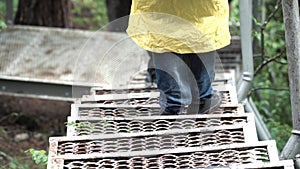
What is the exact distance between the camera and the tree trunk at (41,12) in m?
7.21

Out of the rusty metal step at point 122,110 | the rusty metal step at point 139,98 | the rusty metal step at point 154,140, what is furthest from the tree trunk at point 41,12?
the rusty metal step at point 154,140

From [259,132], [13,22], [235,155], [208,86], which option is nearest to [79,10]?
[13,22]

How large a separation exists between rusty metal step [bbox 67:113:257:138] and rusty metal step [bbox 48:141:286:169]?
0.35 meters

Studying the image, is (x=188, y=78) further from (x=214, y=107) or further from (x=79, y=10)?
(x=79, y=10)

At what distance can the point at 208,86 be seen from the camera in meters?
3.32

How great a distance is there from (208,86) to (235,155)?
0.77 m

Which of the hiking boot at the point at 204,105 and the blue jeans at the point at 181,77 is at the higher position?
the blue jeans at the point at 181,77

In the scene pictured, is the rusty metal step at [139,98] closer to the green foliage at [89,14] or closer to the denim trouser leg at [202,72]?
the denim trouser leg at [202,72]

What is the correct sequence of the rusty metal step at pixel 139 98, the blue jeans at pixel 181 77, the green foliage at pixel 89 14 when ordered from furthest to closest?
the green foliage at pixel 89 14 → the rusty metal step at pixel 139 98 → the blue jeans at pixel 181 77

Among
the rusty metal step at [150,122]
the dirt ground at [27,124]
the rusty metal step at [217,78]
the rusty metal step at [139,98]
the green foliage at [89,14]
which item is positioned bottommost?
the dirt ground at [27,124]

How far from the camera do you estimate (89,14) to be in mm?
10656

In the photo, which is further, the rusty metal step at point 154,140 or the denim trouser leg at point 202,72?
the denim trouser leg at point 202,72

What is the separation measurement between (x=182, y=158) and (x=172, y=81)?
1.93 ft

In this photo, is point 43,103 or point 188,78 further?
point 43,103
